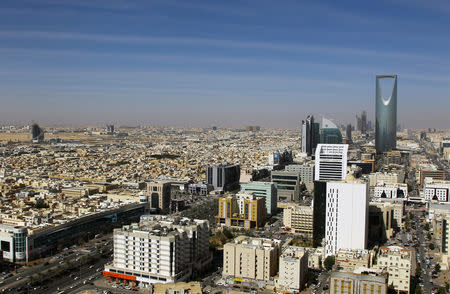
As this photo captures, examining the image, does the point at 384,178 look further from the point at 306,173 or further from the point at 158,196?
the point at 158,196

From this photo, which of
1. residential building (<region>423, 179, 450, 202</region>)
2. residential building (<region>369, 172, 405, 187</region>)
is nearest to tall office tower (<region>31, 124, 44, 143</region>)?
residential building (<region>369, 172, 405, 187</region>)

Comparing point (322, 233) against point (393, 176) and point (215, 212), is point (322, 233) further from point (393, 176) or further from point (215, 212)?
point (393, 176)

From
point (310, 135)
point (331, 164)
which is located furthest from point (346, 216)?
point (310, 135)

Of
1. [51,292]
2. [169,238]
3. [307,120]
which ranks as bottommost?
[51,292]

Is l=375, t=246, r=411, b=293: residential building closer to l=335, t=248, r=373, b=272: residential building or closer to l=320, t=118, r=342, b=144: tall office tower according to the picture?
l=335, t=248, r=373, b=272: residential building

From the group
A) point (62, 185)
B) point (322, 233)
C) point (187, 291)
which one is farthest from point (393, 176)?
point (187, 291)
